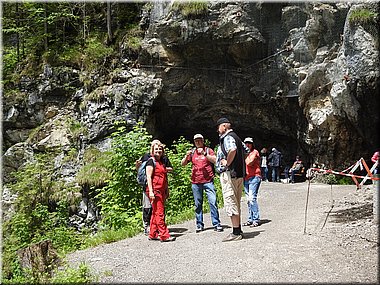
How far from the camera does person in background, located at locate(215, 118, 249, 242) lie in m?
6.15

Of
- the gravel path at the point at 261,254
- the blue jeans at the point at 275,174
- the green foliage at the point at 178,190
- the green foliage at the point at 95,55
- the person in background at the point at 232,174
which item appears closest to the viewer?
the gravel path at the point at 261,254

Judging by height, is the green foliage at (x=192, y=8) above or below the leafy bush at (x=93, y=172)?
above

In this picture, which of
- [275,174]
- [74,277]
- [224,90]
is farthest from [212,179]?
[224,90]

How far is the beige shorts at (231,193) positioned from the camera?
6156 mm

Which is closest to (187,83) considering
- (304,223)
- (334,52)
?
(334,52)

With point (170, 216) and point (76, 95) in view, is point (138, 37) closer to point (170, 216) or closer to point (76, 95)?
point (76, 95)

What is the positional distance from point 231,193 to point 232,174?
0.96 feet

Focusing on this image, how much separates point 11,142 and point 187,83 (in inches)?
360

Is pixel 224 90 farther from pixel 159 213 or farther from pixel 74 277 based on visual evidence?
pixel 74 277

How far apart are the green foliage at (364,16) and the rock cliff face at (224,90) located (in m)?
0.94

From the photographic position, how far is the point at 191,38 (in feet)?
53.9

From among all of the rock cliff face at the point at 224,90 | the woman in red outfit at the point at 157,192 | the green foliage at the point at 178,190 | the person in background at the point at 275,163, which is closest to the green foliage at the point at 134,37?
the rock cliff face at the point at 224,90

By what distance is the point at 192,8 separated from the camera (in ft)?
52.4

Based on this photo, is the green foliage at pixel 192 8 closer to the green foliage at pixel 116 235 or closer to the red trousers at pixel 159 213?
the green foliage at pixel 116 235
